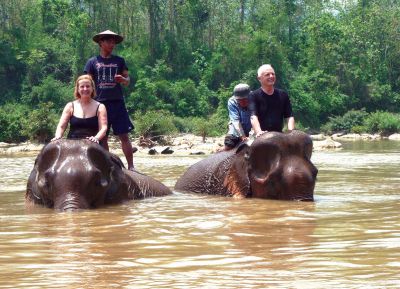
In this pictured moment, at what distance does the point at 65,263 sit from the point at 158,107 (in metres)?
45.8

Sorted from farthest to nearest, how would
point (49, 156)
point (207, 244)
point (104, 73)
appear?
point (104, 73)
point (49, 156)
point (207, 244)

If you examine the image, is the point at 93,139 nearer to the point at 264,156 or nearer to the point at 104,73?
the point at 104,73

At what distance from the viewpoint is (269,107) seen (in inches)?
374

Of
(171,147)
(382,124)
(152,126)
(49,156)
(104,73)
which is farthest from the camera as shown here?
(382,124)

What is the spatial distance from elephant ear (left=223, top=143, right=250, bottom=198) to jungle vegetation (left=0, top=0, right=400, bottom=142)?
132 feet

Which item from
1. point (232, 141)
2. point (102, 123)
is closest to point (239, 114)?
point (232, 141)

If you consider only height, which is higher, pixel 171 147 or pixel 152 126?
pixel 152 126

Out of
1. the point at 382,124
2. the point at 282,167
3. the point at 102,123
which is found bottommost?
the point at 282,167

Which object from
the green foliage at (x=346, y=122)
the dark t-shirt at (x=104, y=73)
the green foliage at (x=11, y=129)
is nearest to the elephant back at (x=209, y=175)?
the dark t-shirt at (x=104, y=73)

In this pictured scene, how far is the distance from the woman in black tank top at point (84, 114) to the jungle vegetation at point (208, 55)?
131 ft

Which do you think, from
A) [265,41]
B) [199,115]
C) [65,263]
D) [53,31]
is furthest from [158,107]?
[65,263]

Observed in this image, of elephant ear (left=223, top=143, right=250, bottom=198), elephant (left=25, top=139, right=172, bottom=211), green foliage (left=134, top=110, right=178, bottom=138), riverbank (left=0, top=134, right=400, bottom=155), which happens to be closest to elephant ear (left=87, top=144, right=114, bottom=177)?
elephant (left=25, top=139, right=172, bottom=211)

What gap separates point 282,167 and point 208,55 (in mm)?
52400

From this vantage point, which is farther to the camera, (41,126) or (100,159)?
(41,126)
